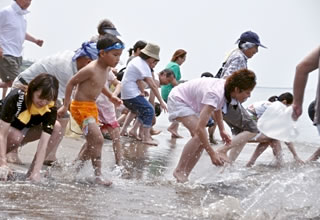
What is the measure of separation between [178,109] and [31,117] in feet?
4.86

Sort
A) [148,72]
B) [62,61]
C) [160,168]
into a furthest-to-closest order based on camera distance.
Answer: [148,72] → [160,168] → [62,61]

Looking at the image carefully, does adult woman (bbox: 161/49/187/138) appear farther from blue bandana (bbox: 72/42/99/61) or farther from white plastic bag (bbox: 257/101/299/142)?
white plastic bag (bbox: 257/101/299/142)

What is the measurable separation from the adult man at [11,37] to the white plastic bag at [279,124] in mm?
4237

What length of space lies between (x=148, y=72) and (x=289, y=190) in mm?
3938

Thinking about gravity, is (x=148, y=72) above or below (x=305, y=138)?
above

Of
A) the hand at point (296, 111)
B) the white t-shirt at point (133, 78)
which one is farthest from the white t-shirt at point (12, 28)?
the hand at point (296, 111)

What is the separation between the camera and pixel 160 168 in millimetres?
7367

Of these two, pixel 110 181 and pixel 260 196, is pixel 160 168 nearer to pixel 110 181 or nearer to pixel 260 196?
pixel 110 181

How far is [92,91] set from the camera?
616cm

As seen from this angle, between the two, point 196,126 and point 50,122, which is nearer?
point 50,122

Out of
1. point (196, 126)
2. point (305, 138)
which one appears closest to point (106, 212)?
point (196, 126)

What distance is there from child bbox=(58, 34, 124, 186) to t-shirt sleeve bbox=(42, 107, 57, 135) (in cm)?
38

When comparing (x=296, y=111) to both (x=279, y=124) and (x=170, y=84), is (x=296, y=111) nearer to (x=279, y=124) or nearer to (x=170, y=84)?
(x=279, y=124)

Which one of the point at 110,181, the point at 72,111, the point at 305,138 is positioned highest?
the point at 72,111
